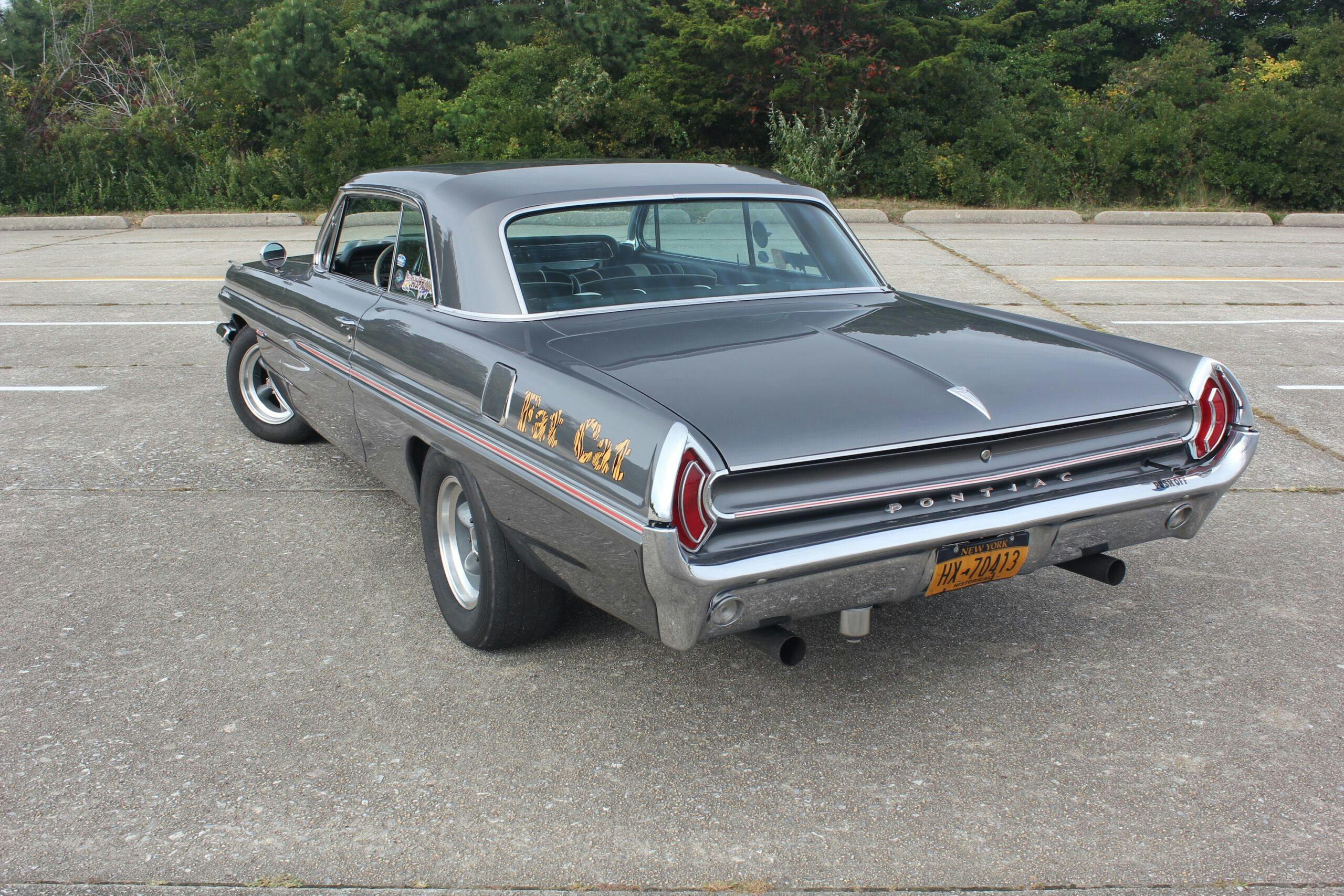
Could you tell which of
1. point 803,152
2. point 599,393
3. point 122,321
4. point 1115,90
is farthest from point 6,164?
point 1115,90

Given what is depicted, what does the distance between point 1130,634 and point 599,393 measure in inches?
81.1

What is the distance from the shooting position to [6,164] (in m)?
17.6

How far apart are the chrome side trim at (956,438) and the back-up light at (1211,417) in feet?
0.40

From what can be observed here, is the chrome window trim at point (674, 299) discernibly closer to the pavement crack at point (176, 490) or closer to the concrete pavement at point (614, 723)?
the concrete pavement at point (614, 723)

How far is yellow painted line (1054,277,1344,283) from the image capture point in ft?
37.1

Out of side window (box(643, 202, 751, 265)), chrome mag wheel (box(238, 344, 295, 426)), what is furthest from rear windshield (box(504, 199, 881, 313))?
chrome mag wheel (box(238, 344, 295, 426))

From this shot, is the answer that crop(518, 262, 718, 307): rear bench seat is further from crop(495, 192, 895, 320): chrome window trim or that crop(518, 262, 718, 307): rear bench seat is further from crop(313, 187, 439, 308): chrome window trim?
crop(313, 187, 439, 308): chrome window trim

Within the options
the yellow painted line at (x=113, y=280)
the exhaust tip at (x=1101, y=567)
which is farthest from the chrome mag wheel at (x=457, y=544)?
the yellow painted line at (x=113, y=280)

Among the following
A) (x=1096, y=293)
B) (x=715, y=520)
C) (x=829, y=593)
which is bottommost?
(x=1096, y=293)

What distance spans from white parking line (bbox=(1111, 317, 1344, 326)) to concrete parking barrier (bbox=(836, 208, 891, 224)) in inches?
322

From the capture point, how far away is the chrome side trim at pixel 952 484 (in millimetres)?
2744

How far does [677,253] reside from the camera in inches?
163

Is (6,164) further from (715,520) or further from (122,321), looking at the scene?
(715,520)

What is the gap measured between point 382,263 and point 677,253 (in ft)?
3.94
